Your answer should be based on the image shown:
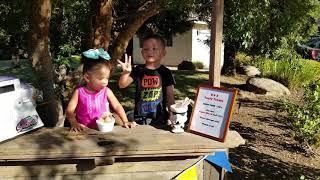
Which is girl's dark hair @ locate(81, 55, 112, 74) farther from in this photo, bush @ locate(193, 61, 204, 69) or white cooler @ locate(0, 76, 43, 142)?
bush @ locate(193, 61, 204, 69)

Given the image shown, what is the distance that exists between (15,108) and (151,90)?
47.6 inches

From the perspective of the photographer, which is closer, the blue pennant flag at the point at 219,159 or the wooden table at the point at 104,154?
the wooden table at the point at 104,154

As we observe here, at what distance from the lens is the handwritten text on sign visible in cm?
363

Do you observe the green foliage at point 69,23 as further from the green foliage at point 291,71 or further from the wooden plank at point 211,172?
the green foliage at point 291,71

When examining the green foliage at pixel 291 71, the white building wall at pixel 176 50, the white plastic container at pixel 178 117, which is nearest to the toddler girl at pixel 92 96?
the white plastic container at pixel 178 117

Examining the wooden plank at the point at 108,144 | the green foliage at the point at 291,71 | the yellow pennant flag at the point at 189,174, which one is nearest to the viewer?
the wooden plank at the point at 108,144

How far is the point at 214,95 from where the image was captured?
12.3 ft

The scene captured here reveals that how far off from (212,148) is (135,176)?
2.06ft

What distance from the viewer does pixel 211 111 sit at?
3709mm

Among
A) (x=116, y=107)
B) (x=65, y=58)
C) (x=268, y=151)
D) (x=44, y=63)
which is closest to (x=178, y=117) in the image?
(x=116, y=107)

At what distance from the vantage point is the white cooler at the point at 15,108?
3430mm

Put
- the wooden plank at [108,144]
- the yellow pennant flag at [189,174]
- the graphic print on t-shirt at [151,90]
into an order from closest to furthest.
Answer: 1. the wooden plank at [108,144]
2. the yellow pennant flag at [189,174]
3. the graphic print on t-shirt at [151,90]

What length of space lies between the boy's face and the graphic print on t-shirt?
16 centimetres

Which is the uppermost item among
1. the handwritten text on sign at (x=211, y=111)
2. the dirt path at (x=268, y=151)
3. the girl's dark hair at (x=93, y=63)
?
the girl's dark hair at (x=93, y=63)
